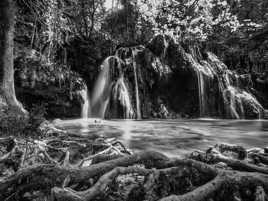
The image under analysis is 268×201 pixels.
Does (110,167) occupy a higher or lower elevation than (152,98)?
lower

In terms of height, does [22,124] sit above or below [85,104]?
below

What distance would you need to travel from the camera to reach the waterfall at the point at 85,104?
43.7 ft

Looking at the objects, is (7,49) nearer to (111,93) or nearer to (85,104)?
(85,104)

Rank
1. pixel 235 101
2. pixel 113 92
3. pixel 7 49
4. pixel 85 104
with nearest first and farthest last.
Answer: pixel 7 49 < pixel 85 104 < pixel 113 92 < pixel 235 101

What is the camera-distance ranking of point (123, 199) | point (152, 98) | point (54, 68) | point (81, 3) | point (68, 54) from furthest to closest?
1. point (81, 3)
2. point (152, 98)
3. point (68, 54)
4. point (54, 68)
5. point (123, 199)

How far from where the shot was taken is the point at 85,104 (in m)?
13.6

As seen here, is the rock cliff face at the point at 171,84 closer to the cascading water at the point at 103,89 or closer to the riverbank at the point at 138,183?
the cascading water at the point at 103,89

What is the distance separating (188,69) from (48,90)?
10.6 metres

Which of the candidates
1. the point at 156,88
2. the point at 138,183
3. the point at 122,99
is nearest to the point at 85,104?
the point at 122,99

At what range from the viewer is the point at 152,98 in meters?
15.8

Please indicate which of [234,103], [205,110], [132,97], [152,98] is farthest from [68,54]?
[234,103]

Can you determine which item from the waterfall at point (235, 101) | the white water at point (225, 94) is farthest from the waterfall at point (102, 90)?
the waterfall at point (235, 101)

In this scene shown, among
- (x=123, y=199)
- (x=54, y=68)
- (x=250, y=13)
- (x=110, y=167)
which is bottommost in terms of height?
(x=123, y=199)

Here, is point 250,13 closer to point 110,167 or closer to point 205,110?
point 205,110
